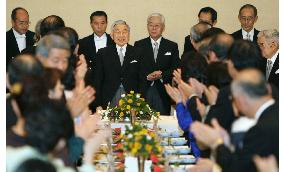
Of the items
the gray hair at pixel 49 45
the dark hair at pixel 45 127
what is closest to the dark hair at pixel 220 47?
the gray hair at pixel 49 45

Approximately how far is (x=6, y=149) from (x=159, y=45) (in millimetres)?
6083

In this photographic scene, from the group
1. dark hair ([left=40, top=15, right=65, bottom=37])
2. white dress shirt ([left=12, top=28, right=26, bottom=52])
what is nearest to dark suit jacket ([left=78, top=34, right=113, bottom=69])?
white dress shirt ([left=12, top=28, right=26, bottom=52])

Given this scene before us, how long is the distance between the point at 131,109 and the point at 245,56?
2403 mm

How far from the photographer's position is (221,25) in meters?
11.0

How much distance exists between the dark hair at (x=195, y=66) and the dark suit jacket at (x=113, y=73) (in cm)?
317

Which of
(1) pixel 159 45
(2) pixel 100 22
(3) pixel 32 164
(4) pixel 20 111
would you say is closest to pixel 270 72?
(1) pixel 159 45

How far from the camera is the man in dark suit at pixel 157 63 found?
8.57 m

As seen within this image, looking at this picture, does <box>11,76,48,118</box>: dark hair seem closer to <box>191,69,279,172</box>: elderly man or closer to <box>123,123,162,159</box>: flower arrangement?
<box>191,69,279,172</box>: elderly man

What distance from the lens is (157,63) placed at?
29.2 feet

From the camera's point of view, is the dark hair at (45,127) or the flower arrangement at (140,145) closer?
the dark hair at (45,127)

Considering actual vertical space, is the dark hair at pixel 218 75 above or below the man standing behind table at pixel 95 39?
below

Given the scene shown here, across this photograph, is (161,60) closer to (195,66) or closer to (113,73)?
(113,73)

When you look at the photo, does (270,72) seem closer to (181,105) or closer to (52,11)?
(181,105)

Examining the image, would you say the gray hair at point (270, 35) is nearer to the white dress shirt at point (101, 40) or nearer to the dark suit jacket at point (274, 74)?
the dark suit jacket at point (274, 74)
